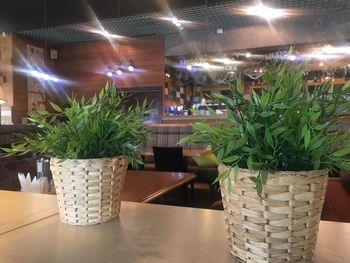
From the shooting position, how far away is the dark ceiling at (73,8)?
5.19 m

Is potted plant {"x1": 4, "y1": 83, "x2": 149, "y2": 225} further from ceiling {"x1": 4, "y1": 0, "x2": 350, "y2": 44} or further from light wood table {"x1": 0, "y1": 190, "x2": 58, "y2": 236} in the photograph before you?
ceiling {"x1": 4, "y1": 0, "x2": 350, "y2": 44}

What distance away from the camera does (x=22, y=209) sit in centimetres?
99

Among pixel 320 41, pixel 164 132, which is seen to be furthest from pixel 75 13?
pixel 320 41

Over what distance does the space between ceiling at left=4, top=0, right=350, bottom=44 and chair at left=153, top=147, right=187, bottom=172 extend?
8.26ft

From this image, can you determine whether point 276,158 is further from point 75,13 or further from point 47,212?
point 75,13

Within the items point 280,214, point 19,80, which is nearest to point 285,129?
point 280,214

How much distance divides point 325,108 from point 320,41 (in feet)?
21.9

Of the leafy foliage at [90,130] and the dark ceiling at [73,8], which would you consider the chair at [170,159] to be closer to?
the dark ceiling at [73,8]

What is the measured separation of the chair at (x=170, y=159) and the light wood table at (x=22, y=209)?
2.67m

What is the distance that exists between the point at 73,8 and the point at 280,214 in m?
5.72

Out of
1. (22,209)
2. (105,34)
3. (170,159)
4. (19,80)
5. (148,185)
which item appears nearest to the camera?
(22,209)

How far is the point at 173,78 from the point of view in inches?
325

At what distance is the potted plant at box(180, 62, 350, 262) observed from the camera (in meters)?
0.56

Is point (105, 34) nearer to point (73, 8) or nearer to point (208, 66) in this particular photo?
point (73, 8)
